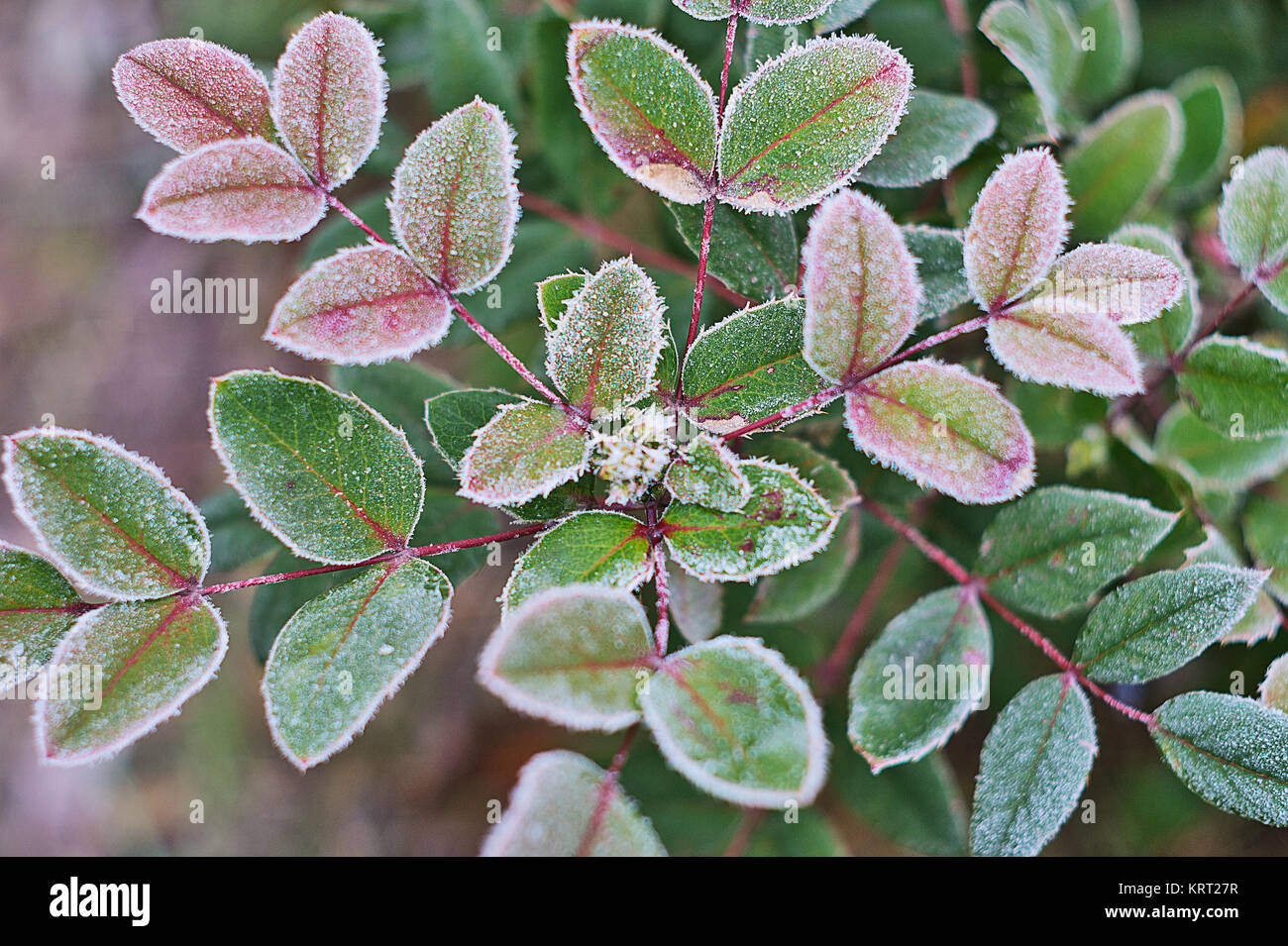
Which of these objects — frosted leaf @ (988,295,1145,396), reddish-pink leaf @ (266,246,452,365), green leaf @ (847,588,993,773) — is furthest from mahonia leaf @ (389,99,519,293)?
green leaf @ (847,588,993,773)

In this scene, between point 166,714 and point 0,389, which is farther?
point 0,389

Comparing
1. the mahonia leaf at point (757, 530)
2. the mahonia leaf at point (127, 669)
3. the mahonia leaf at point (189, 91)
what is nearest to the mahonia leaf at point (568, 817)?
the mahonia leaf at point (757, 530)

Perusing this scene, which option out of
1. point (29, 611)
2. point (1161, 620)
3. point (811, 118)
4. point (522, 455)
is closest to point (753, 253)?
point (811, 118)

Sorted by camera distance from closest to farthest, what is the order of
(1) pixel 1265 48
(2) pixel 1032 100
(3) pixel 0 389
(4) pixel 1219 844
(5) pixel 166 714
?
(5) pixel 166 714 < (2) pixel 1032 100 < (1) pixel 1265 48 < (4) pixel 1219 844 < (3) pixel 0 389

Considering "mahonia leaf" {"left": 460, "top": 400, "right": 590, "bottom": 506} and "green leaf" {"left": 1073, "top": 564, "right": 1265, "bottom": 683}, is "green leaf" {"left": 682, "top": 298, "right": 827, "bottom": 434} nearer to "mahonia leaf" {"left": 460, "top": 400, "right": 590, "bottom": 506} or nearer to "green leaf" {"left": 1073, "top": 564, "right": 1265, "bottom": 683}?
"mahonia leaf" {"left": 460, "top": 400, "right": 590, "bottom": 506}

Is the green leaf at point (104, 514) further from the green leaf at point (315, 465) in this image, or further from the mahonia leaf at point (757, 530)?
the mahonia leaf at point (757, 530)

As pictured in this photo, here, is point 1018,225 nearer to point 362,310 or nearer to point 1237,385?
point 1237,385
